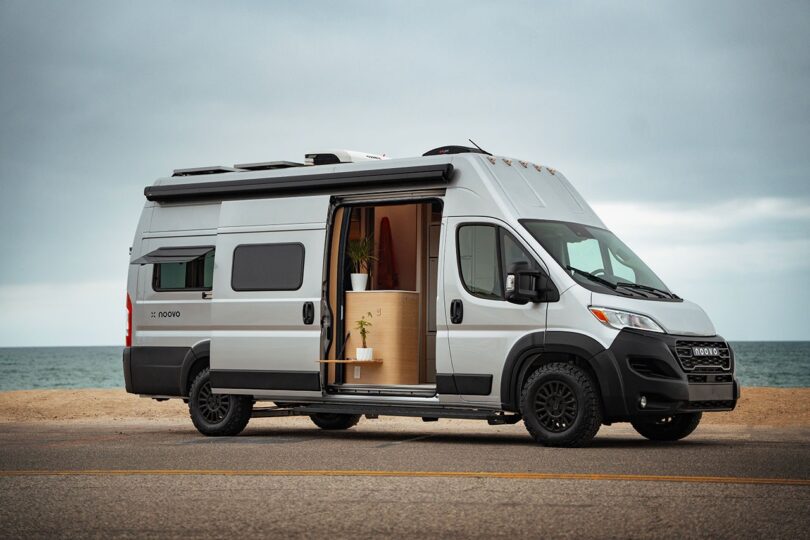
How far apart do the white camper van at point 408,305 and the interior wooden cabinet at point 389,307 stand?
0.08ft

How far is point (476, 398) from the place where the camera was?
12633mm

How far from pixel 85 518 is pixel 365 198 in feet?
22.7

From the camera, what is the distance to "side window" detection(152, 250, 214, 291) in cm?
1513

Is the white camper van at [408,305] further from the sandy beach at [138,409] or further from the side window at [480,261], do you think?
the sandy beach at [138,409]

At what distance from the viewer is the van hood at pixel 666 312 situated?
1188 cm

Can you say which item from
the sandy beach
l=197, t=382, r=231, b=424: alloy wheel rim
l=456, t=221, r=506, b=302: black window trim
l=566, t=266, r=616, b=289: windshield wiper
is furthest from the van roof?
the sandy beach

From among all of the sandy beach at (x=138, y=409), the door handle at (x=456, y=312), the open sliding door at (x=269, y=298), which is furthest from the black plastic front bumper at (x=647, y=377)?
the sandy beach at (x=138, y=409)

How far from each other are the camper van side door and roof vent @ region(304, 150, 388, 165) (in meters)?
2.10

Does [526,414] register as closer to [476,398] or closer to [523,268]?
[476,398]

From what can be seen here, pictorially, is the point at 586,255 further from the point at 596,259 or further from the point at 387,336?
the point at 387,336

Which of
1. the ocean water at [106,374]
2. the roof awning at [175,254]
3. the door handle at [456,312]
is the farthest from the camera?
the ocean water at [106,374]

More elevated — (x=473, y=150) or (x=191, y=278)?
(x=473, y=150)

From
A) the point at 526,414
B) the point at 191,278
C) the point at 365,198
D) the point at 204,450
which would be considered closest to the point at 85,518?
A: the point at 204,450

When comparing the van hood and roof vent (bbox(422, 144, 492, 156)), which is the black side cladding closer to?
roof vent (bbox(422, 144, 492, 156))
